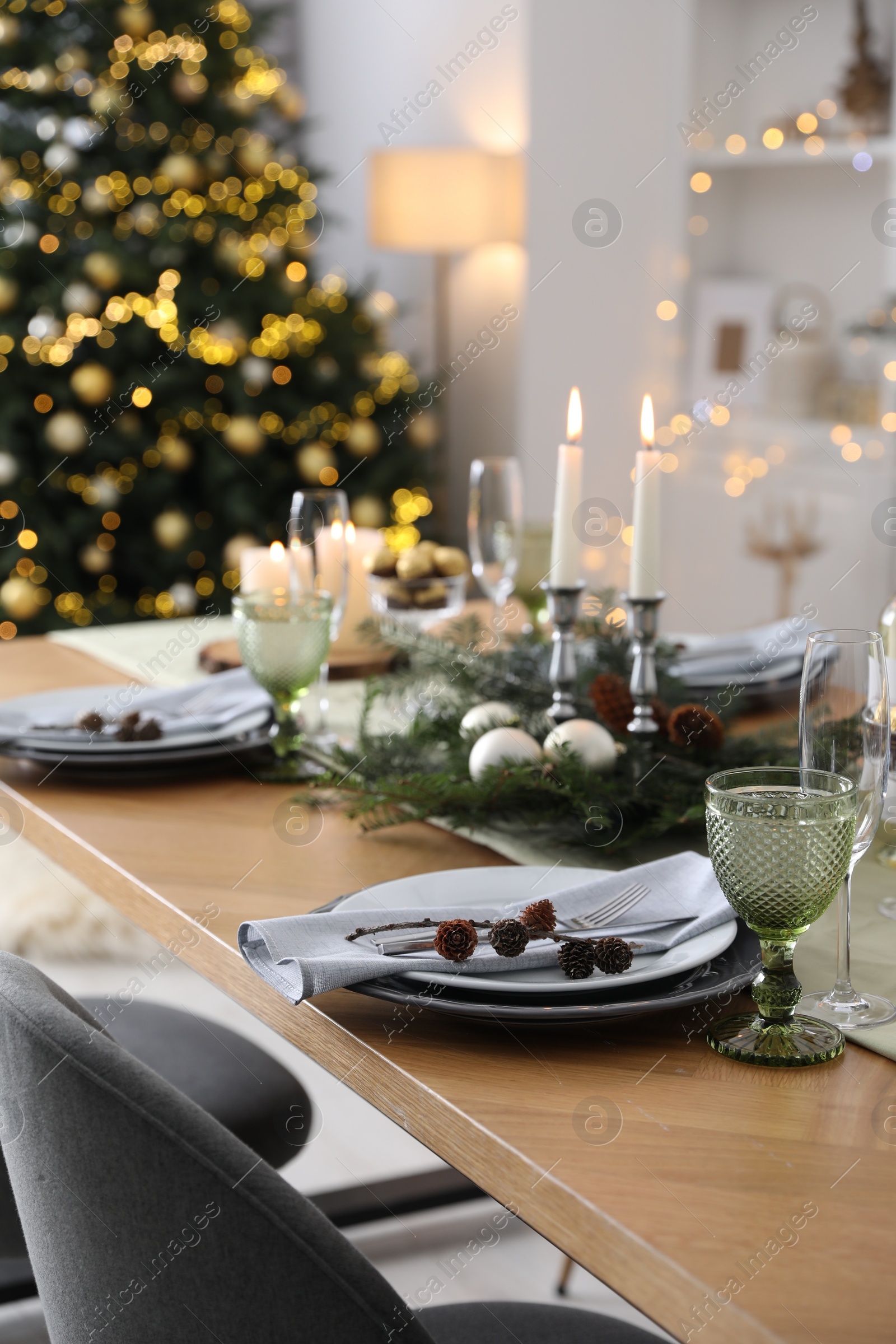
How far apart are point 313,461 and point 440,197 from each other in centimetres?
80

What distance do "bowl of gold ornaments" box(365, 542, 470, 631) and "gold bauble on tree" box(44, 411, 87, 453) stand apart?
2032 mm

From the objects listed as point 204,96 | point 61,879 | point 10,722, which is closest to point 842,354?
point 204,96

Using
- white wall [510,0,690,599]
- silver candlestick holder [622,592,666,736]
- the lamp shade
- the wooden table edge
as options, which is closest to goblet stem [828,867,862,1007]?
the wooden table edge

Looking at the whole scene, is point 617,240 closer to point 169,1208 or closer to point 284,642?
point 284,642

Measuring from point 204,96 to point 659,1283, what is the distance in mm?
3404

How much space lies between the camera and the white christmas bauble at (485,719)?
1062 millimetres

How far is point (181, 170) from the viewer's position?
330 cm

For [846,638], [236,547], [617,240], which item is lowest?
[236,547]

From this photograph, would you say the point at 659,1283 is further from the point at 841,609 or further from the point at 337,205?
the point at 337,205

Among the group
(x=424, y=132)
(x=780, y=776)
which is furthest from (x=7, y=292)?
(x=780, y=776)

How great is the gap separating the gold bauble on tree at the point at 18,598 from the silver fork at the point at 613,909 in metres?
2.71

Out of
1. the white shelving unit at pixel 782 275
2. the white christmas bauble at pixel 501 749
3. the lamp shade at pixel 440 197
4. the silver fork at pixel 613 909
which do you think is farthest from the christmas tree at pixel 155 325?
the silver fork at pixel 613 909

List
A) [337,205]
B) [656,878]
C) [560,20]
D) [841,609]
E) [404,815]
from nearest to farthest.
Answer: [656,878] < [404,815] < [841,609] < [560,20] < [337,205]

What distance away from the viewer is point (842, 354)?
3316 mm
